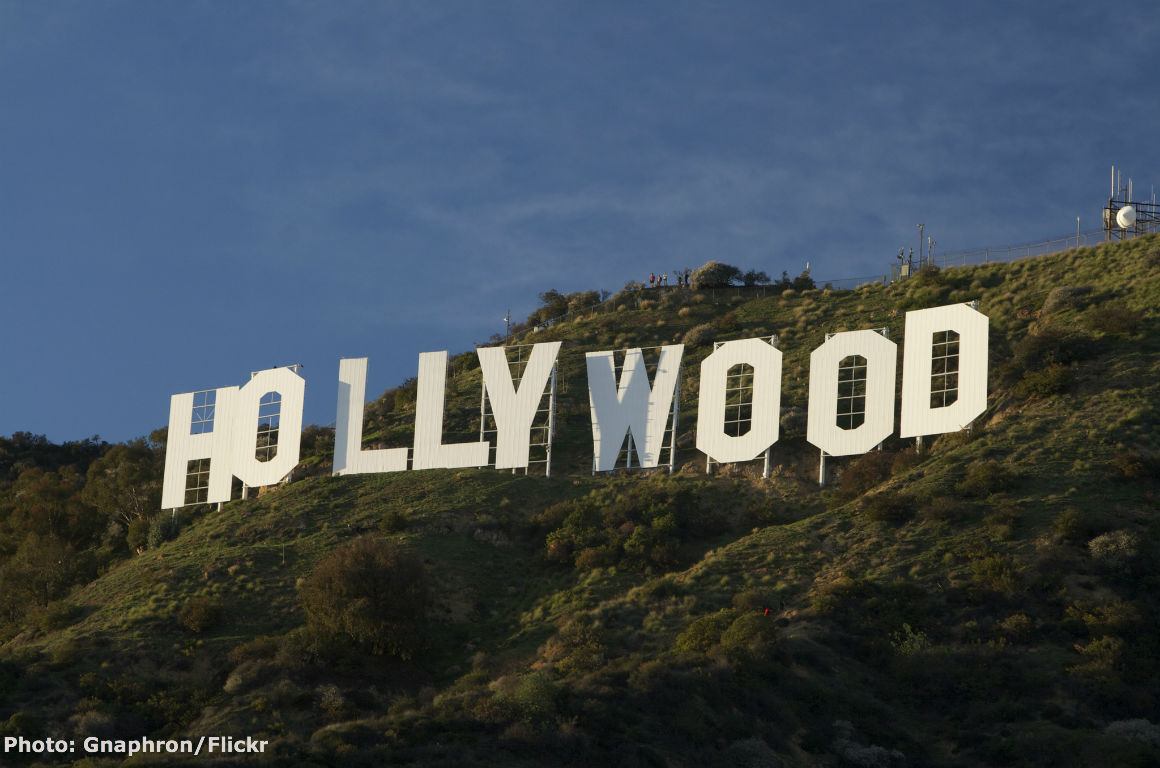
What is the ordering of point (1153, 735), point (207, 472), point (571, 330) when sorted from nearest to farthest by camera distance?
1. point (1153, 735)
2. point (207, 472)
3. point (571, 330)

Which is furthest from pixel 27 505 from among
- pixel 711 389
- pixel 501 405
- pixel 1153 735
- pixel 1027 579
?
pixel 1153 735

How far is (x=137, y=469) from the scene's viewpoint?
5969 cm

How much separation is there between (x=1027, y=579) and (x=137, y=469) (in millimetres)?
42102

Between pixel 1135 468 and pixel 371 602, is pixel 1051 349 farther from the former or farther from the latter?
pixel 371 602

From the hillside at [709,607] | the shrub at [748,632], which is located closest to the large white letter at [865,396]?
the hillside at [709,607]

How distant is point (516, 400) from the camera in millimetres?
52656

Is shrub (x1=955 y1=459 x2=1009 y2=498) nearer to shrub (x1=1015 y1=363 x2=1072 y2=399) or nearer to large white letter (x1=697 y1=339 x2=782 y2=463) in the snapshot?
shrub (x1=1015 y1=363 x2=1072 y2=399)

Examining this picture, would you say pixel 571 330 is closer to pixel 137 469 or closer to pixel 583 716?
pixel 137 469

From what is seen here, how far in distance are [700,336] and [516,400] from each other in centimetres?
1642

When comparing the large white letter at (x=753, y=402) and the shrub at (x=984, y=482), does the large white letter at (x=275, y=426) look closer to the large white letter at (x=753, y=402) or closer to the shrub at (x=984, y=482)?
the large white letter at (x=753, y=402)

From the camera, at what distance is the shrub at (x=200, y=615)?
131 ft

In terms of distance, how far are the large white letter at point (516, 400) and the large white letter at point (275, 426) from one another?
8.50m

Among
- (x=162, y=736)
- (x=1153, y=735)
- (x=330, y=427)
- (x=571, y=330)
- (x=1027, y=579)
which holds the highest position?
(x=571, y=330)

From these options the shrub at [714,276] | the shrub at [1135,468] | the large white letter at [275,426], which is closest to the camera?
the shrub at [1135,468]
